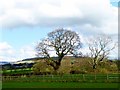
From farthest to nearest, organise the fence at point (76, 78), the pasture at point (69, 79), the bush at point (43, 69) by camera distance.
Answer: the bush at point (43, 69), the fence at point (76, 78), the pasture at point (69, 79)

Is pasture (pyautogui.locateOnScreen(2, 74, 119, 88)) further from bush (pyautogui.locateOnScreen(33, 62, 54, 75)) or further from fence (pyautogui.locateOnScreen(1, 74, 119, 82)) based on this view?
bush (pyautogui.locateOnScreen(33, 62, 54, 75))

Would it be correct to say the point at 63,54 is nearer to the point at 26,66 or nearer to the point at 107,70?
the point at 107,70

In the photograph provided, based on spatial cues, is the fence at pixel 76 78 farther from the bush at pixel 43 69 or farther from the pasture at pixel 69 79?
the bush at pixel 43 69

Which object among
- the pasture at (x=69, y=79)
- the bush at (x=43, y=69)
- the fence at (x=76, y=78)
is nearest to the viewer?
the pasture at (x=69, y=79)

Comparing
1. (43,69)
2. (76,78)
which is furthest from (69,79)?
(43,69)

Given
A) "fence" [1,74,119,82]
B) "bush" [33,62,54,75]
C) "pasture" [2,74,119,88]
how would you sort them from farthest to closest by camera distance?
"bush" [33,62,54,75]
"fence" [1,74,119,82]
"pasture" [2,74,119,88]

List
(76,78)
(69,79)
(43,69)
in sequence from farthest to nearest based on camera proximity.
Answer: (43,69) → (76,78) → (69,79)

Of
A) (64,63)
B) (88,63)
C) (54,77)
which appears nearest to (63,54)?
(64,63)

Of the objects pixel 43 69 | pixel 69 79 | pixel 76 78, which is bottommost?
pixel 69 79

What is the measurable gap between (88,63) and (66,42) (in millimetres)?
5691

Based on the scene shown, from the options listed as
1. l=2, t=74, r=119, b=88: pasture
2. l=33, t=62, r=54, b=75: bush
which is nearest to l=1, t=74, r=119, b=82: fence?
l=2, t=74, r=119, b=88: pasture

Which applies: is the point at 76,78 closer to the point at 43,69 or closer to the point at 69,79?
the point at 69,79

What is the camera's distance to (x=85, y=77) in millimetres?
39844

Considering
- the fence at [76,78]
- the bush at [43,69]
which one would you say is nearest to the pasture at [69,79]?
the fence at [76,78]
